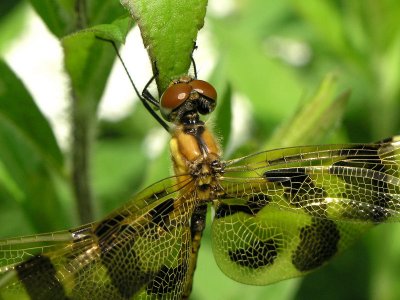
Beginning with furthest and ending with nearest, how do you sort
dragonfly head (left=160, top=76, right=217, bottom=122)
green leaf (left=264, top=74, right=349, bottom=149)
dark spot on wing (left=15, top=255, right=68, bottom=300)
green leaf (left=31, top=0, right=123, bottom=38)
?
green leaf (left=264, top=74, right=349, bottom=149) → dragonfly head (left=160, top=76, right=217, bottom=122) → green leaf (left=31, top=0, right=123, bottom=38) → dark spot on wing (left=15, top=255, right=68, bottom=300)

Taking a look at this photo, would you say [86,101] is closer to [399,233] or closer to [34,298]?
[34,298]

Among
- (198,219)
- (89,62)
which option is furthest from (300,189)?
(89,62)

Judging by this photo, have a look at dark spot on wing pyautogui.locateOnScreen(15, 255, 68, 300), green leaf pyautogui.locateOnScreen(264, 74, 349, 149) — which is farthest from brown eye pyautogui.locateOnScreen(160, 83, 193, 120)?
dark spot on wing pyautogui.locateOnScreen(15, 255, 68, 300)

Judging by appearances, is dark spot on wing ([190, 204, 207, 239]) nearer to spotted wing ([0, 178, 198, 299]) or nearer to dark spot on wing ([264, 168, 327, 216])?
spotted wing ([0, 178, 198, 299])

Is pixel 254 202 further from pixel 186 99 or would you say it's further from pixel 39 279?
pixel 39 279

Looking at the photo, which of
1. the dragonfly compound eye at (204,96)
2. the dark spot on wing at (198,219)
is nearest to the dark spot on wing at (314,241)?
the dark spot on wing at (198,219)

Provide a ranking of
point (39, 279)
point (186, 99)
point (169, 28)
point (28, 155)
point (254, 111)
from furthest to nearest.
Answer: point (254, 111)
point (28, 155)
point (186, 99)
point (39, 279)
point (169, 28)
